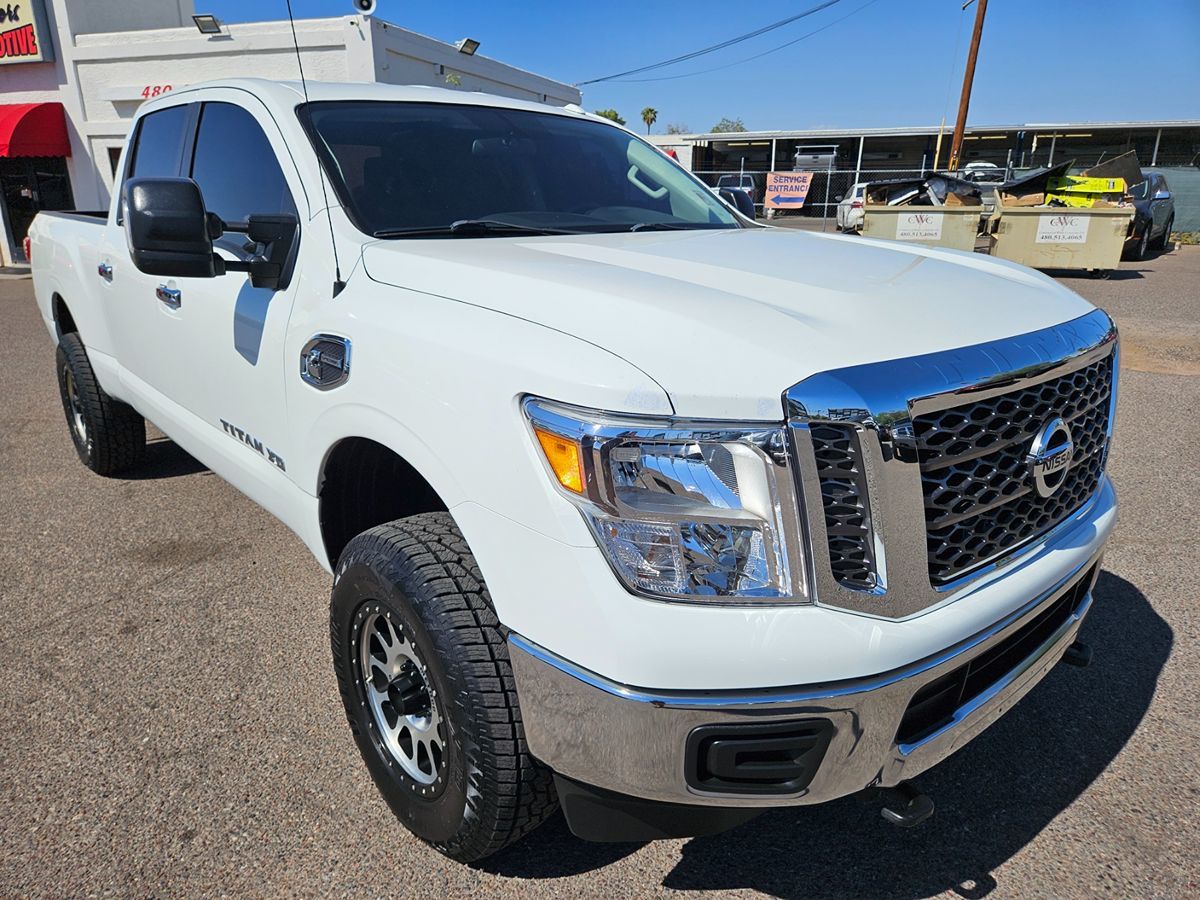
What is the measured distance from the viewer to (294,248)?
2344mm

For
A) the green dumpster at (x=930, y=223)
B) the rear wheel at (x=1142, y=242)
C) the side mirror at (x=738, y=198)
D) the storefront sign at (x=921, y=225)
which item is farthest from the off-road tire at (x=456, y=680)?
the rear wheel at (x=1142, y=242)

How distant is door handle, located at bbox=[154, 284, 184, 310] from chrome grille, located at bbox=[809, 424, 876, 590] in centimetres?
246

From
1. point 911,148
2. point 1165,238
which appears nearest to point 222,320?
point 1165,238

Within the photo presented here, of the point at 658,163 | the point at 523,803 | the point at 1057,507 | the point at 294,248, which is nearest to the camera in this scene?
the point at 523,803

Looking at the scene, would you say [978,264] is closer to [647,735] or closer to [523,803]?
[647,735]

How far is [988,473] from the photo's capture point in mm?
1637

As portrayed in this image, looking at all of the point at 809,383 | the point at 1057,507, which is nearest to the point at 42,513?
the point at 809,383

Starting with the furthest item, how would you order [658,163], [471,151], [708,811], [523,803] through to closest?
1. [658,163]
2. [471,151]
3. [523,803]
4. [708,811]

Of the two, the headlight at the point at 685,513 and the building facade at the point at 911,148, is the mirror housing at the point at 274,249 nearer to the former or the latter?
the headlight at the point at 685,513

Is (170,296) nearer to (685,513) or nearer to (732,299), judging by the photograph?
(732,299)

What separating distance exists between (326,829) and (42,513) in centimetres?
303

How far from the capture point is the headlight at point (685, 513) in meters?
1.42

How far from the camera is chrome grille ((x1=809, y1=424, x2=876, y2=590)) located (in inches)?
55.9

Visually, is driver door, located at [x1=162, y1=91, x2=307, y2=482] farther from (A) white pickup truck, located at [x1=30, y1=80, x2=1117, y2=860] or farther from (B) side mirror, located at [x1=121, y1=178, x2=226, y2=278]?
(B) side mirror, located at [x1=121, y1=178, x2=226, y2=278]
